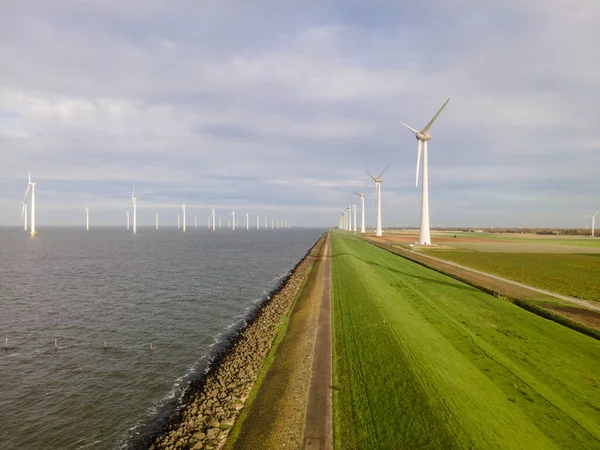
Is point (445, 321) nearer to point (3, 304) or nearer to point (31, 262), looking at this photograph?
point (3, 304)

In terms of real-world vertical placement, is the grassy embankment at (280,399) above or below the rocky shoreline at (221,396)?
above

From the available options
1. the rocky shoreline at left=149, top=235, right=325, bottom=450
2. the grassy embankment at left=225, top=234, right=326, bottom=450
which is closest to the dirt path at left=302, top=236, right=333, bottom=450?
the grassy embankment at left=225, top=234, right=326, bottom=450

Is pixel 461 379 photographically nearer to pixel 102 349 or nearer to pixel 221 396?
pixel 221 396

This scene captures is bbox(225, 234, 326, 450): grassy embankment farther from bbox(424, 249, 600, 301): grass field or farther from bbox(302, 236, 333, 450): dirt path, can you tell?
bbox(424, 249, 600, 301): grass field

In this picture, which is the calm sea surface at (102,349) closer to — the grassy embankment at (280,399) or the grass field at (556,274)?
the grassy embankment at (280,399)

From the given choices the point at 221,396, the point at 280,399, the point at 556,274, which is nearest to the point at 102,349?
the point at 221,396

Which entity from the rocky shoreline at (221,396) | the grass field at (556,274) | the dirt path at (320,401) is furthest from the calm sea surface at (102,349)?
the grass field at (556,274)
